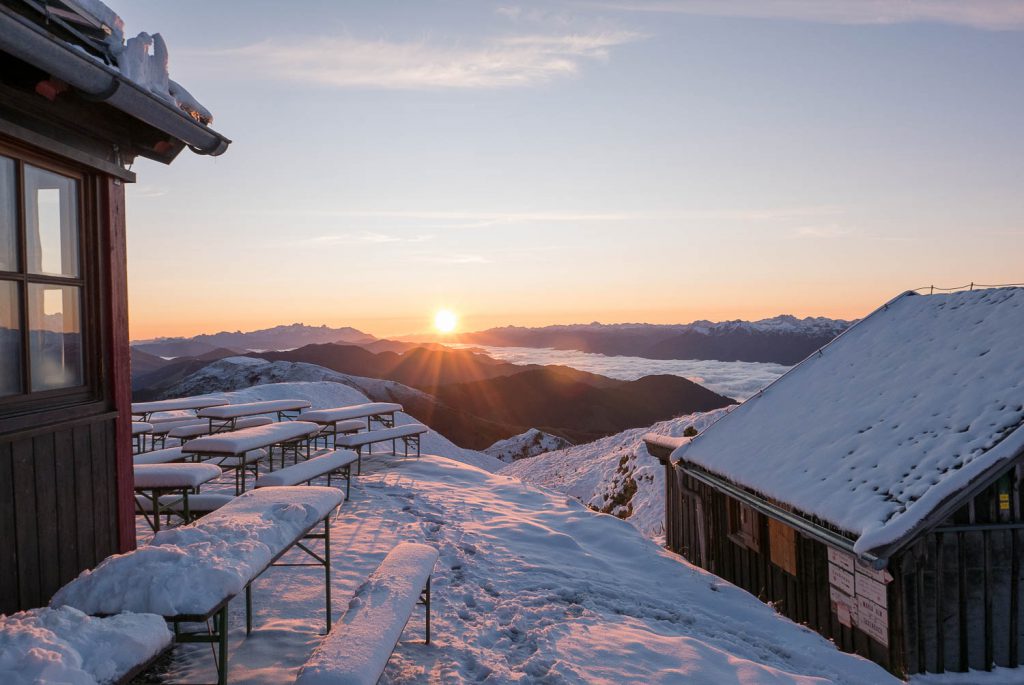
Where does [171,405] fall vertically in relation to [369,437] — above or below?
above

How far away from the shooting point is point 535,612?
6.82 meters

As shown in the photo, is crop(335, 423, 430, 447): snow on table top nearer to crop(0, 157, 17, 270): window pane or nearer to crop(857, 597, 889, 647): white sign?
crop(857, 597, 889, 647): white sign

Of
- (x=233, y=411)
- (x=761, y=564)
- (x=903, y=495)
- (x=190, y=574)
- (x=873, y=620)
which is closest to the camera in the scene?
(x=190, y=574)

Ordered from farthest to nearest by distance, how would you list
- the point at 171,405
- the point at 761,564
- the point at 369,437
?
1. the point at 171,405
2. the point at 369,437
3. the point at 761,564

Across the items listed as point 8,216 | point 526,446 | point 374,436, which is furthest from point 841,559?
point 526,446

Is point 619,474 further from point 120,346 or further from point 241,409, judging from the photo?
point 120,346

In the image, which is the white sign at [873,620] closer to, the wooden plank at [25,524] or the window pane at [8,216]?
the wooden plank at [25,524]

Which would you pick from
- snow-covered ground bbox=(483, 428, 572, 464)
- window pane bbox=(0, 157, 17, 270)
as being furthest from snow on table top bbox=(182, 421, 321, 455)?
snow-covered ground bbox=(483, 428, 572, 464)

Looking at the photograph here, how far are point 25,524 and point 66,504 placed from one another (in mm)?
392

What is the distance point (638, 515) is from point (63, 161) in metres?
15.4

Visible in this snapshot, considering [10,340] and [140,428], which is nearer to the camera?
[10,340]

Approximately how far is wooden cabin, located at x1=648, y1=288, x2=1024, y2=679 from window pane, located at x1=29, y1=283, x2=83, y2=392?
7.41 metres

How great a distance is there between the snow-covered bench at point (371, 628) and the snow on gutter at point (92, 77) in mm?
3581

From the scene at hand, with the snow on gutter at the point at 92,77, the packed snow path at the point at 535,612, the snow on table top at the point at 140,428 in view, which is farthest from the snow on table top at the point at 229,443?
the snow on gutter at the point at 92,77
